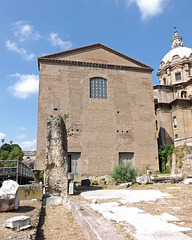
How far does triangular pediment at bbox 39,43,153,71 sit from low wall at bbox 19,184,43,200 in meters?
16.8

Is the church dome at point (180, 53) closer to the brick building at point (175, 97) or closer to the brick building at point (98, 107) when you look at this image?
the brick building at point (175, 97)

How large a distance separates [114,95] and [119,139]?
4724 mm

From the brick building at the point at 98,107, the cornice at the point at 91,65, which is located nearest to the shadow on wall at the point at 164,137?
the brick building at the point at 98,107

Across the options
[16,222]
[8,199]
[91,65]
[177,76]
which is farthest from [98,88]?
[177,76]

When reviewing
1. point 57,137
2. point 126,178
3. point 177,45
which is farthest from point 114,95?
point 177,45

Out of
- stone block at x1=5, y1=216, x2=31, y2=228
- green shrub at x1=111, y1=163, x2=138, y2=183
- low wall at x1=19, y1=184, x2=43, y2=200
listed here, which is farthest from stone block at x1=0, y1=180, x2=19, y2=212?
green shrub at x1=111, y1=163, x2=138, y2=183

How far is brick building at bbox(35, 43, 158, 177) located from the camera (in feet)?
64.6

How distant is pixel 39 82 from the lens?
20.2 meters

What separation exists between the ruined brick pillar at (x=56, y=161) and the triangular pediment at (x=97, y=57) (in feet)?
47.3

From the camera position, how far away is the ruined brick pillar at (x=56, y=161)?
7.77 m

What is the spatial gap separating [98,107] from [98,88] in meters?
2.14

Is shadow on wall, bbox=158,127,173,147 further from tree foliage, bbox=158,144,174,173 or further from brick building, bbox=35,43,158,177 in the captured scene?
brick building, bbox=35,43,158,177

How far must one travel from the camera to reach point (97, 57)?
22766 millimetres

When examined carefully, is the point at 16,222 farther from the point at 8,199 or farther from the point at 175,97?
the point at 175,97
